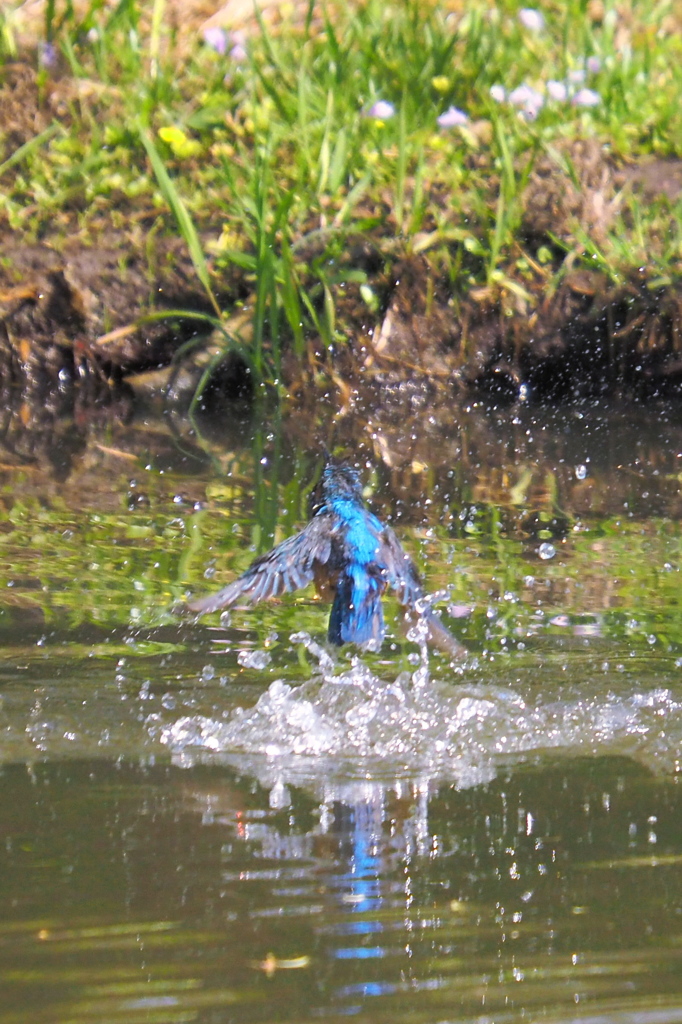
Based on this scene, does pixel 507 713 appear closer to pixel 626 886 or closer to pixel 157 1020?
pixel 626 886

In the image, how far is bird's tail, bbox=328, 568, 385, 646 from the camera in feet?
10.7

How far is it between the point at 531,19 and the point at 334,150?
60.3 inches

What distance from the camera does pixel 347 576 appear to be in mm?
3297

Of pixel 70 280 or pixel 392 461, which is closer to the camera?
pixel 392 461

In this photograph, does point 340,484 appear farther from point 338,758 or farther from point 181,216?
point 181,216

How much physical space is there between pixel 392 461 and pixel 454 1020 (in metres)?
3.73

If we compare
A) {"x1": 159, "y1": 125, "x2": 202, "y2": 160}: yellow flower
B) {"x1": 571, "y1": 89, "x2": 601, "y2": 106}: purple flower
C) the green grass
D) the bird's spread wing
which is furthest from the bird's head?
{"x1": 571, "y1": 89, "x2": 601, "y2": 106}: purple flower

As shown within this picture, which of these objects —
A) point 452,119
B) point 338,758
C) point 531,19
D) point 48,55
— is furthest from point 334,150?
point 338,758

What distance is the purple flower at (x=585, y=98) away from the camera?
665 centimetres

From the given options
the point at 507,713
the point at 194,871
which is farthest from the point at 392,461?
the point at 194,871

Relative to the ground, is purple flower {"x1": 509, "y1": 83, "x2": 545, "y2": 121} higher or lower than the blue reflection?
higher

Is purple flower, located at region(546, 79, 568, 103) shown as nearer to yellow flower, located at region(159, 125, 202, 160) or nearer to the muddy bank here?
the muddy bank

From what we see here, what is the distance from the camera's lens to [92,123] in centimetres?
677

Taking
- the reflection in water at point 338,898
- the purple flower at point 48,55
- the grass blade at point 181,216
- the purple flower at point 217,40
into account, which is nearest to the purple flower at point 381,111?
the purple flower at point 217,40
